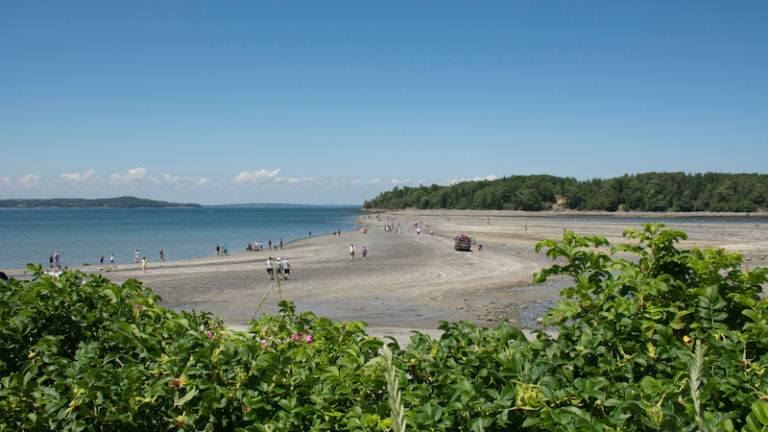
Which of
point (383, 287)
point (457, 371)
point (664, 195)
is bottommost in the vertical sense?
point (383, 287)

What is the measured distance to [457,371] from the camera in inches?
114

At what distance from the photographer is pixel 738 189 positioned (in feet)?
534

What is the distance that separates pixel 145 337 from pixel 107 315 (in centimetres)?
73

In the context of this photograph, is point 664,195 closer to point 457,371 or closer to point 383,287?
point 383,287

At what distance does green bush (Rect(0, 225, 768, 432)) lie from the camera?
252cm

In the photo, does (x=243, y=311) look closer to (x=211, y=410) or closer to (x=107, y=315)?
(x=107, y=315)

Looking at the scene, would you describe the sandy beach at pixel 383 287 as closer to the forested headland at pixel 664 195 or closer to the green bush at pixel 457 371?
the green bush at pixel 457 371

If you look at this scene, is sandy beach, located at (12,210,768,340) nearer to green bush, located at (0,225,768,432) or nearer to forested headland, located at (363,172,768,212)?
green bush, located at (0,225,768,432)

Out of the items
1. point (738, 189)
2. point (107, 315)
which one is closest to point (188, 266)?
point (107, 315)

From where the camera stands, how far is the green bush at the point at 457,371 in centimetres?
252

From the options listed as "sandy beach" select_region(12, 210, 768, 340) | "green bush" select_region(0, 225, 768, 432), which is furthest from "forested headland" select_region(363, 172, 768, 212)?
"green bush" select_region(0, 225, 768, 432)

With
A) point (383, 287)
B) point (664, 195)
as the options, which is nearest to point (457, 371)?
point (383, 287)

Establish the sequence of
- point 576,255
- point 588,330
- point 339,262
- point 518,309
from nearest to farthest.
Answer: point 588,330, point 576,255, point 518,309, point 339,262

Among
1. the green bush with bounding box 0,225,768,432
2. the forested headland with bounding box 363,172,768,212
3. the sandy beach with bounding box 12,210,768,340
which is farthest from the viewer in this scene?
the forested headland with bounding box 363,172,768,212
